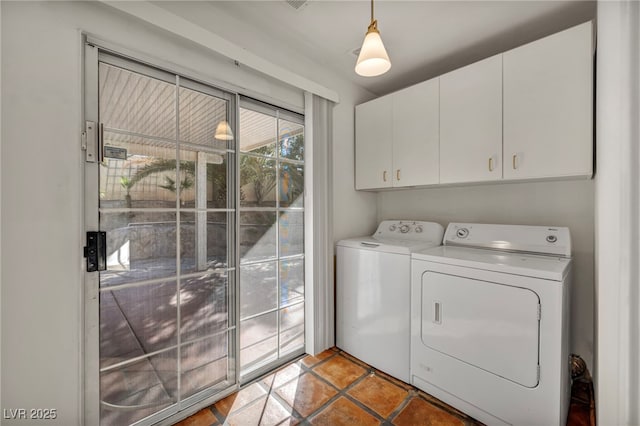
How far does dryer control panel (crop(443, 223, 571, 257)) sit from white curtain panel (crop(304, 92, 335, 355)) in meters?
1.03

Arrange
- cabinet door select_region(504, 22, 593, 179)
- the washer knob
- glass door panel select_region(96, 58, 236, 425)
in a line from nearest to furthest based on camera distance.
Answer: glass door panel select_region(96, 58, 236, 425)
cabinet door select_region(504, 22, 593, 179)
the washer knob

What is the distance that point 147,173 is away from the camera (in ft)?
5.05

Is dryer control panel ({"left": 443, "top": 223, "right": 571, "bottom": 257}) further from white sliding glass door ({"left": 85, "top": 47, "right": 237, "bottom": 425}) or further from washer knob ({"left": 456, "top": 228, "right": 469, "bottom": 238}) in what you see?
white sliding glass door ({"left": 85, "top": 47, "right": 237, "bottom": 425})

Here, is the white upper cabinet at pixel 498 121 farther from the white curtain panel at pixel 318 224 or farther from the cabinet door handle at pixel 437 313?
the cabinet door handle at pixel 437 313

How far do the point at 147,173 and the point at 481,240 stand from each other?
233cm

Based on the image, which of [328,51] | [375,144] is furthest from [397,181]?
[328,51]

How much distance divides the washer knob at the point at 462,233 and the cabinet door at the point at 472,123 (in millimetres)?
423

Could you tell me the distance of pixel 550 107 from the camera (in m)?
1.67

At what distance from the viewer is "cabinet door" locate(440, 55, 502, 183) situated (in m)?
1.88

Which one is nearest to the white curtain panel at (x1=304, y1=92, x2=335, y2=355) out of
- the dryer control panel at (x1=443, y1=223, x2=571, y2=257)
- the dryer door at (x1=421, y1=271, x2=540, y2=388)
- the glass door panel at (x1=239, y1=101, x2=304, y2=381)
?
the glass door panel at (x1=239, y1=101, x2=304, y2=381)

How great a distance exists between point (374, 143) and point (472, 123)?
0.84 metres

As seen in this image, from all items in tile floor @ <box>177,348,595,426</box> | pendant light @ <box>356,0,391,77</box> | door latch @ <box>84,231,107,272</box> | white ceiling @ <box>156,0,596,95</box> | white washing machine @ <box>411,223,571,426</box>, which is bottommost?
tile floor @ <box>177,348,595,426</box>

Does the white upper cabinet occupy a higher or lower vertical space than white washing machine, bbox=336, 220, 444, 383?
higher

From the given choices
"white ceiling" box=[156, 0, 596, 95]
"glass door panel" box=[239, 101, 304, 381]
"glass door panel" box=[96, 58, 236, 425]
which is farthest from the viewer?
"glass door panel" box=[239, 101, 304, 381]
